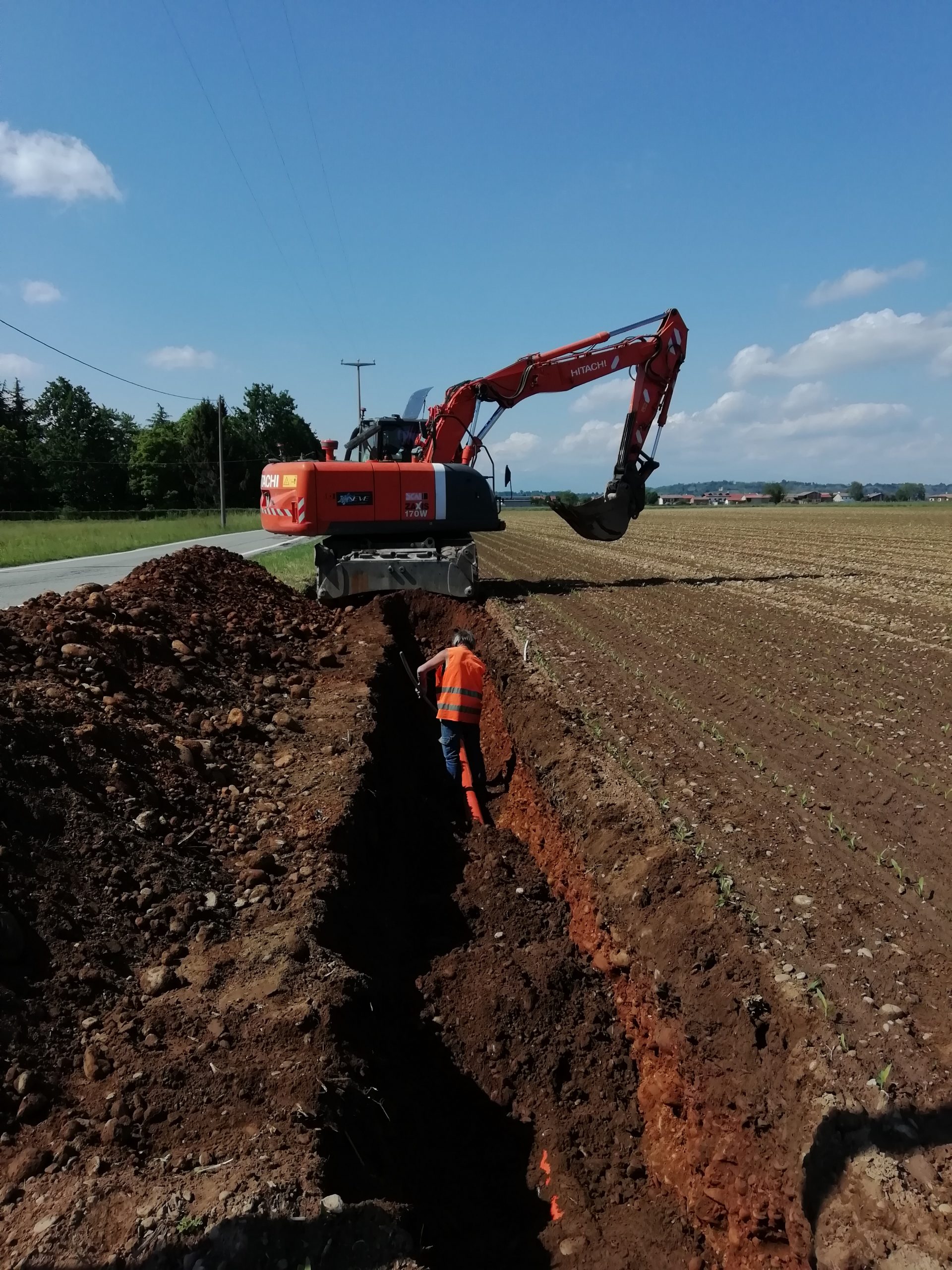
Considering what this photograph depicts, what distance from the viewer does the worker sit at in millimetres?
7426

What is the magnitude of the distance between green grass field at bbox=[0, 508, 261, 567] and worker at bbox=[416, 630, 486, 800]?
17418mm

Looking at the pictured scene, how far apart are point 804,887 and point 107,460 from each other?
73132 millimetres

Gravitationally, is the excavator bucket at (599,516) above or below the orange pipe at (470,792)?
above

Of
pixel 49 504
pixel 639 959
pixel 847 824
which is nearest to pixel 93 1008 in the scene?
pixel 639 959

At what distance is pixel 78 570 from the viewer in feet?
61.5

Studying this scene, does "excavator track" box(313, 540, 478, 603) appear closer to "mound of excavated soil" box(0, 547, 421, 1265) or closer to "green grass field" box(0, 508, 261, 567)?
"mound of excavated soil" box(0, 547, 421, 1265)

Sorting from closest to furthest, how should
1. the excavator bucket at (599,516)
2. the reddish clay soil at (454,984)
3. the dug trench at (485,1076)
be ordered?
the reddish clay soil at (454,984)
the dug trench at (485,1076)
the excavator bucket at (599,516)

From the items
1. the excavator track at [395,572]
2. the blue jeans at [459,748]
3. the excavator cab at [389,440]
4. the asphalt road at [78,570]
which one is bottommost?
the blue jeans at [459,748]

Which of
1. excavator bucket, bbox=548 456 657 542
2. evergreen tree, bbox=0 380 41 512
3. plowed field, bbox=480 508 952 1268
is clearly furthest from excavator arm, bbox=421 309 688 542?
evergreen tree, bbox=0 380 41 512

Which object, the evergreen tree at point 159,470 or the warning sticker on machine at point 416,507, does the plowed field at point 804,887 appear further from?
the evergreen tree at point 159,470

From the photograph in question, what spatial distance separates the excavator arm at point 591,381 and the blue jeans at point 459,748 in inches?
290

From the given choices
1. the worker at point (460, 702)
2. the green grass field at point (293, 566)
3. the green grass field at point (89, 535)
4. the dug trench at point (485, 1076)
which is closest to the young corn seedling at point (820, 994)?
the dug trench at point (485, 1076)

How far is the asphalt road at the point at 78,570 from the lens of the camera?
14723 mm

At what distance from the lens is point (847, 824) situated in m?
5.46
